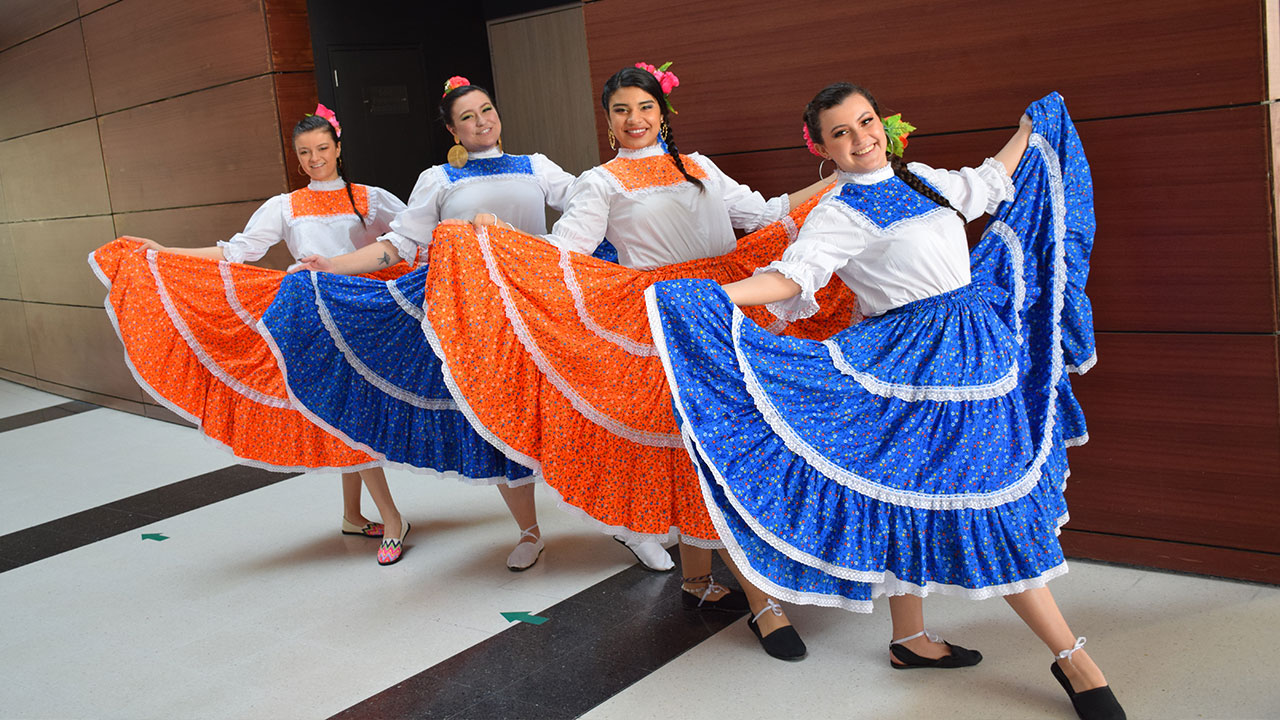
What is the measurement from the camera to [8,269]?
809 cm

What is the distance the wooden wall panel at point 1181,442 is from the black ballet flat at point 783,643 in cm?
94

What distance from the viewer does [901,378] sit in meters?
2.12

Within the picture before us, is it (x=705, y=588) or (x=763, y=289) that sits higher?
(x=763, y=289)

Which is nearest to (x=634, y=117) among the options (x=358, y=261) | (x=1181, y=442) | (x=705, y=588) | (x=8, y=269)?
(x=358, y=261)

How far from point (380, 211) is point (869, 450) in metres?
2.33

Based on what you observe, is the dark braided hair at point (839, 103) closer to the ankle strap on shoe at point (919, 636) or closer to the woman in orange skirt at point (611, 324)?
the woman in orange skirt at point (611, 324)

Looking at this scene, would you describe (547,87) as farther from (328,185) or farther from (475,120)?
(475,120)

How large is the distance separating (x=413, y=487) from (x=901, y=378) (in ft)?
8.93

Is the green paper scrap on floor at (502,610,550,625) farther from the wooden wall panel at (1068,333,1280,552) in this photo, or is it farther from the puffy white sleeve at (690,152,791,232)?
the wooden wall panel at (1068,333,1280,552)

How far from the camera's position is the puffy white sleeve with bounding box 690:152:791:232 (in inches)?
115

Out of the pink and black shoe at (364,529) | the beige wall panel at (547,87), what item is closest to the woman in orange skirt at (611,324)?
the pink and black shoe at (364,529)

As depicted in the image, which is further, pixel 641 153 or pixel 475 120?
pixel 475 120

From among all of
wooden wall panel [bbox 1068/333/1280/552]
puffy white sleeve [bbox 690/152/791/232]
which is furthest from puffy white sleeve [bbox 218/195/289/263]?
wooden wall panel [bbox 1068/333/1280/552]

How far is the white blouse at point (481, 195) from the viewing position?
337 cm
